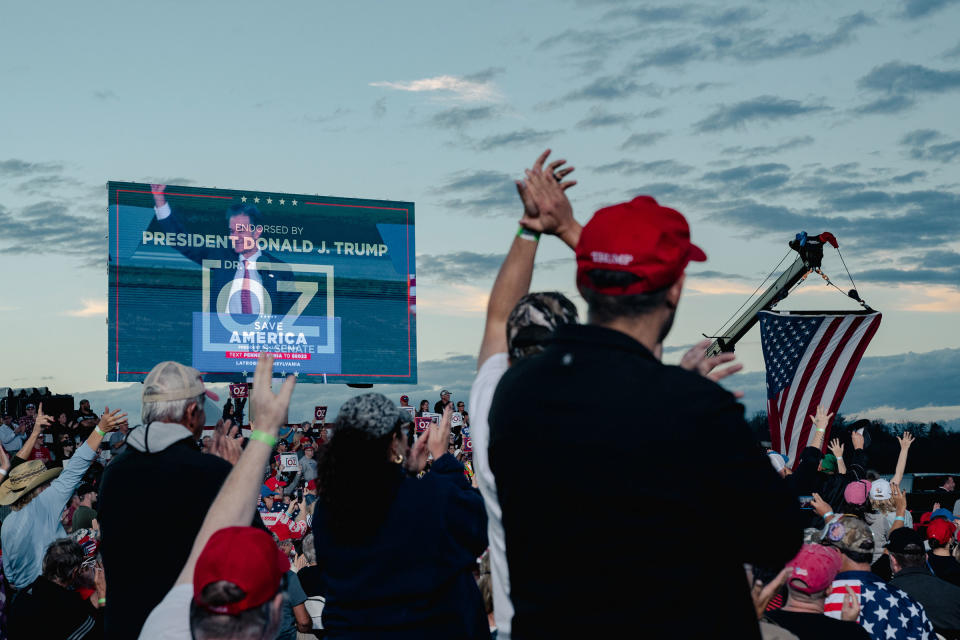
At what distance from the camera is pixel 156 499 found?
3373 mm

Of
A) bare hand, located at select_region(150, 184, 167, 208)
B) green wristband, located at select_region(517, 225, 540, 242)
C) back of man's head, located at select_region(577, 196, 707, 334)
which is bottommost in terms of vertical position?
back of man's head, located at select_region(577, 196, 707, 334)

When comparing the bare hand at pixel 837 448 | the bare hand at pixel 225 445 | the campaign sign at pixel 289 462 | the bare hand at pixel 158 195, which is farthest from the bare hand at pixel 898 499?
the bare hand at pixel 158 195

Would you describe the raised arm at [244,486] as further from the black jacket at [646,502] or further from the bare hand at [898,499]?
the bare hand at [898,499]

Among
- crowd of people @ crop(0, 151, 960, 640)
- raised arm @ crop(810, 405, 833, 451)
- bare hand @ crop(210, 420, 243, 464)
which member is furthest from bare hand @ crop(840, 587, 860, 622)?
raised arm @ crop(810, 405, 833, 451)

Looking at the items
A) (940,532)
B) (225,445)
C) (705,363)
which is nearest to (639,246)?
(705,363)

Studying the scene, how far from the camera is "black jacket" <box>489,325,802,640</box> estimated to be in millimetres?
1819

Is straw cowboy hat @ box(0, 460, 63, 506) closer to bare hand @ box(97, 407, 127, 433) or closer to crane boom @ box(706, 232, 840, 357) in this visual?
bare hand @ box(97, 407, 127, 433)

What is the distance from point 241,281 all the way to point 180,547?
22899mm

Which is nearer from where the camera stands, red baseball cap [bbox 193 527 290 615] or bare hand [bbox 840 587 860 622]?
red baseball cap [bbox 193 527 290 615]

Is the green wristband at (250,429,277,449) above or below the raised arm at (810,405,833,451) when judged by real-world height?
above

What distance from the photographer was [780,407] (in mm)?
16766

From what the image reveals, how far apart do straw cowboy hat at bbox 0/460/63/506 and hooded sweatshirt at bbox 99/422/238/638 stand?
375 cm

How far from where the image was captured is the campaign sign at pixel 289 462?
66.4ft

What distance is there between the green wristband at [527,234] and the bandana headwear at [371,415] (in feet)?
2.98
